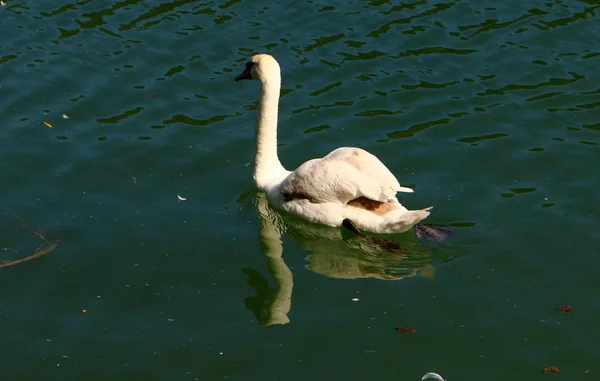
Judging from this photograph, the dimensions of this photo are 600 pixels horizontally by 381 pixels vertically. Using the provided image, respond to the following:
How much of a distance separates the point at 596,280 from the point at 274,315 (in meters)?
3.56

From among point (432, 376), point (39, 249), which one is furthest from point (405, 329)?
point (39, 249)

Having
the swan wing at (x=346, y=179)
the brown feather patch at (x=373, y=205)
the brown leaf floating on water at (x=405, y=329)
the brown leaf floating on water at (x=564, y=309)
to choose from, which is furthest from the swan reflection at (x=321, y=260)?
the brown leaf floating on water at (x=564, y=309)

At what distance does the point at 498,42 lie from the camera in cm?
1614

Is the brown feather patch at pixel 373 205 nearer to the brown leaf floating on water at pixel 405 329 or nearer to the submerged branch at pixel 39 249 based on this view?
the brown leaf floating on water at pixel 405 329

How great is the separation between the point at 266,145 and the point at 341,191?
1582mm

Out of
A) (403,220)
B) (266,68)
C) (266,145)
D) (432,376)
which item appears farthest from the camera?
(266,145)

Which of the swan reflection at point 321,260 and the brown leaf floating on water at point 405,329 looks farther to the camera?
the swan reflection at point 321,260

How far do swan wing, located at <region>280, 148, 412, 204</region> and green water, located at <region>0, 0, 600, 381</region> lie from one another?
56cm

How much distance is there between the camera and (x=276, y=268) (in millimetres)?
11156

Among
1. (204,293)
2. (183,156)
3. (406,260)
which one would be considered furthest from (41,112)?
(406,260)

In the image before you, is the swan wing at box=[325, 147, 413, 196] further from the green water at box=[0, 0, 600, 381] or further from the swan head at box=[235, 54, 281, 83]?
the swan head at box=[235, 54, 281, 83]

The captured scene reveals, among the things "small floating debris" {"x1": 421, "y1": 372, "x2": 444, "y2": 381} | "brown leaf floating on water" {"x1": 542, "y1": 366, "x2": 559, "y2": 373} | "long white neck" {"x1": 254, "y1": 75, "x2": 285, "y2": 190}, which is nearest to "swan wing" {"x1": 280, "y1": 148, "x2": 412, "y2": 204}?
"long white neck" {"x1": 254, "y1": 75, "x2": 285, "y2": 190}

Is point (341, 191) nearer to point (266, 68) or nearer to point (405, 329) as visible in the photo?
point (266, 68)

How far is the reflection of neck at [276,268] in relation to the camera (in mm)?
10289
